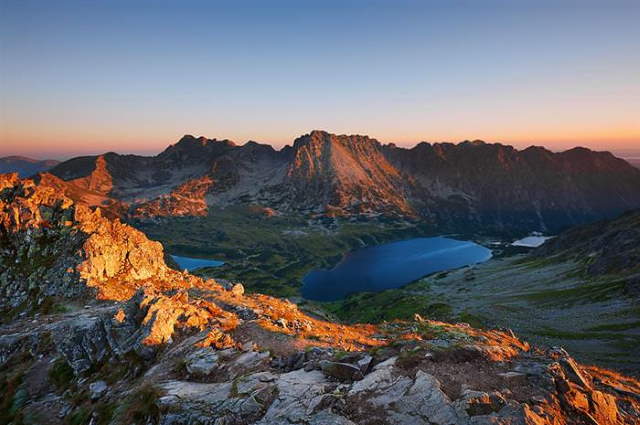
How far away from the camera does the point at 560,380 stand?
20.9 metres

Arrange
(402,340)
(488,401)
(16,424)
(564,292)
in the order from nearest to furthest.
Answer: (488,401)
(402,340)
(16,424)
(564,292)

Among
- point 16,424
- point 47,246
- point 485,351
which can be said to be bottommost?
point 16,424

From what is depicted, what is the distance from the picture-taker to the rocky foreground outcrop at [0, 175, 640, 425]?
20.0 metres

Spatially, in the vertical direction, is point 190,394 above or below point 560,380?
below

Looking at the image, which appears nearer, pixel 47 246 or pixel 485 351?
pixel 485 351

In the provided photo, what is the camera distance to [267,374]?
2548 centimetres

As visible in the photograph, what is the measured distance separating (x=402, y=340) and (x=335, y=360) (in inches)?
230

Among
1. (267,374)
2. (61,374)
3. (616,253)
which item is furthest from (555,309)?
(61,374)

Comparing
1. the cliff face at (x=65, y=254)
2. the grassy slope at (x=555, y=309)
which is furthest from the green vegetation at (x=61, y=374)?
the grassy slope at (x=555, y=309)

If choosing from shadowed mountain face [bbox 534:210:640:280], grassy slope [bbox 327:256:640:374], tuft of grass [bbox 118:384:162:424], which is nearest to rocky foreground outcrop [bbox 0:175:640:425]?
tuft of grass [bbox 118:384:162:424]

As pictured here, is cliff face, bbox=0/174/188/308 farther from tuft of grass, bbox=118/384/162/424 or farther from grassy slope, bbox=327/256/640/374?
grassy slope, bbox=327/256/640/374

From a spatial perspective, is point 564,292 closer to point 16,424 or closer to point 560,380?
point 560,380

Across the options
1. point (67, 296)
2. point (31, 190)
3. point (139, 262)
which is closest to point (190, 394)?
point (67, 296)

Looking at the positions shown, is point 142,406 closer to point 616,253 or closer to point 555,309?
point 555,309
